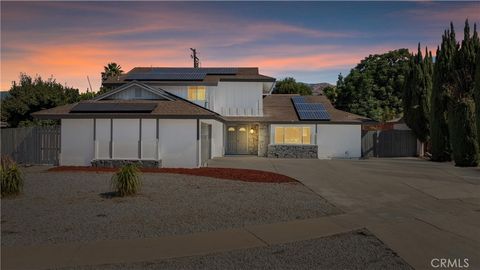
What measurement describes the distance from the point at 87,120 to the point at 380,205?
1612 cm

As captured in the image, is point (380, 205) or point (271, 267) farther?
point (380, 205)

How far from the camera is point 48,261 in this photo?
6.64 metres

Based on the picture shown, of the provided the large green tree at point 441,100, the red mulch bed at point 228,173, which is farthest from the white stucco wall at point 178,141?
the large green tree at point 441,100

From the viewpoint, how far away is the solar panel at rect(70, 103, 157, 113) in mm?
21109

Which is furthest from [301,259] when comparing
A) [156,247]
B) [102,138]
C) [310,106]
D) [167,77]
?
[310,106]

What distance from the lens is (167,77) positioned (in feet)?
94.7

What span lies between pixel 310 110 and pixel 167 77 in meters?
11.0

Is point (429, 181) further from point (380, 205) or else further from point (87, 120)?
point (87, 120)

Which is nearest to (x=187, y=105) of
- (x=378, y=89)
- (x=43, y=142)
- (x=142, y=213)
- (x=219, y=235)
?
(x=43, y=142)

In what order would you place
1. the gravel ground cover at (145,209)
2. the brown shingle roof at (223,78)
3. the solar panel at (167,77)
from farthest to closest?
the solar panel at (167,77) < the brown shingle roof at (223,78) < the gravel ground cover at (145,209)

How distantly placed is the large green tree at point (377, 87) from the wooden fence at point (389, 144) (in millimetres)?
18766

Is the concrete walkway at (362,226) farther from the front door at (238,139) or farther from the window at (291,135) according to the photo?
the front door at (238,139)

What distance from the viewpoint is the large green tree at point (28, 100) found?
32688mm

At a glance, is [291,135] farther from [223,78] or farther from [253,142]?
[223,78]
